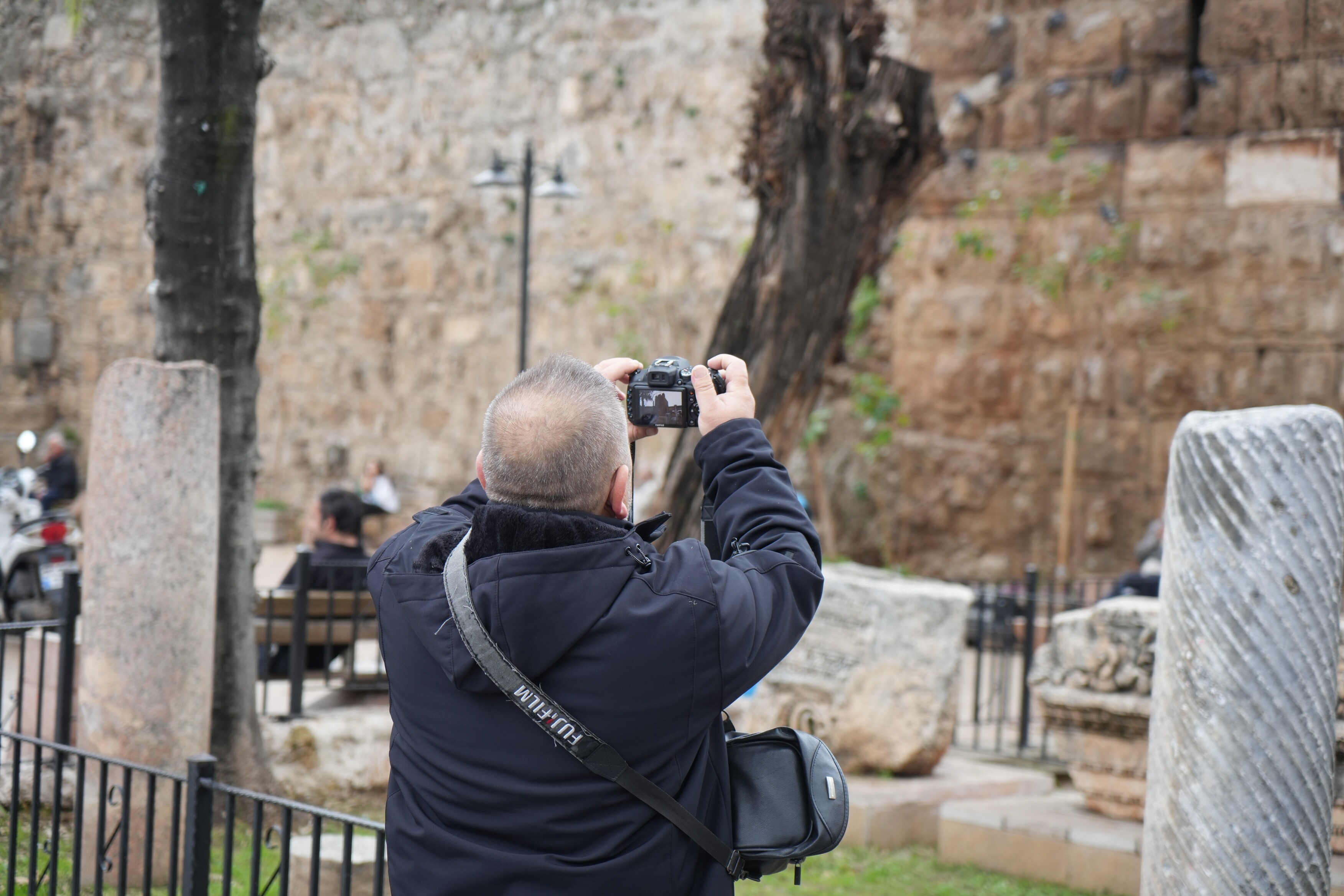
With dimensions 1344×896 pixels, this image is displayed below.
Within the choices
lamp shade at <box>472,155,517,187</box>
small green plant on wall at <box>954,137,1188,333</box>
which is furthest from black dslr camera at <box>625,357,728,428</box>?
lamp shade at <box>472,155,517,187</box>

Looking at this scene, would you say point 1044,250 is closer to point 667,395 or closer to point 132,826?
point 132,826

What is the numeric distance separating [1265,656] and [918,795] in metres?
3.30

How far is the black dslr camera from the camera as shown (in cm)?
228

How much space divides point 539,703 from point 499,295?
13639 millimetres

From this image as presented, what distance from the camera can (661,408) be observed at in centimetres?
230

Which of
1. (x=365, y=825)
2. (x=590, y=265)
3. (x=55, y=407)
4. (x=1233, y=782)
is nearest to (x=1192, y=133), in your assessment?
(x=590, y=265)

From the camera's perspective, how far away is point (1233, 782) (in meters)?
3.01

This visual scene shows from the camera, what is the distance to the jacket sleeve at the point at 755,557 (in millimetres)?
1936

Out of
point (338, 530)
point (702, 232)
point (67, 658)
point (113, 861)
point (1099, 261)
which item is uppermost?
point (702, 232)

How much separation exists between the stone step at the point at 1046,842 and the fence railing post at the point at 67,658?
143 inches

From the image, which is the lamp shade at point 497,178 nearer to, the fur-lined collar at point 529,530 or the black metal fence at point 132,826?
the black metal fence at point 132,826

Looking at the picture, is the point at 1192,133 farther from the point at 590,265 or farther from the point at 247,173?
the point at 247,173

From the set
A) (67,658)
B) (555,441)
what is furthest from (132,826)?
(555,441)

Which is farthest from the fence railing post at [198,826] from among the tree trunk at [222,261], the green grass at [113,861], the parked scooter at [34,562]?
the parked scooter at [34,562]
